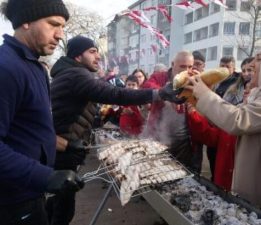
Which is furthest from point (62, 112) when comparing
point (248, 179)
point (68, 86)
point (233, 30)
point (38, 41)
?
point (233, 30)

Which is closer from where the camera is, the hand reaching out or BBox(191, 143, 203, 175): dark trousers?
the hand reaching out

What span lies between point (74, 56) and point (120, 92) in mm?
787

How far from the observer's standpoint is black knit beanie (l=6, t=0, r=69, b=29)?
215cm

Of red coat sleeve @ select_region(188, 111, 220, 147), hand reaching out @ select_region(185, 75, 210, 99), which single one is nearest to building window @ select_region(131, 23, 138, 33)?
red coat sleeve @ select_region(188, 111, 220, 147)

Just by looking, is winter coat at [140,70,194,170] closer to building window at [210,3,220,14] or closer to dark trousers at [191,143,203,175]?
dark trousers at [191,143,203,175]

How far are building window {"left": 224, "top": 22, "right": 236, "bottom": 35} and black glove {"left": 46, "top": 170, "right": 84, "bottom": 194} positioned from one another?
158 ft

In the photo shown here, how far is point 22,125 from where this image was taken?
2.08 meters

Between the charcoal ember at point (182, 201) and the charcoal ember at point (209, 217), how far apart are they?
0.17 metres

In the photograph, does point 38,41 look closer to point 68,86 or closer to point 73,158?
point 73,158

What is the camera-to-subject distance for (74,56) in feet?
12.8

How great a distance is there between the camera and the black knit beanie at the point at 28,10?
7.04 feet

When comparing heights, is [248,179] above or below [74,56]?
below

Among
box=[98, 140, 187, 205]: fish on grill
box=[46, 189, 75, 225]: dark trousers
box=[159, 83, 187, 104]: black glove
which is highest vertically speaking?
box=[159, 83, 187, 104]: black glove

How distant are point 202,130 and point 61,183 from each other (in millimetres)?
2437
